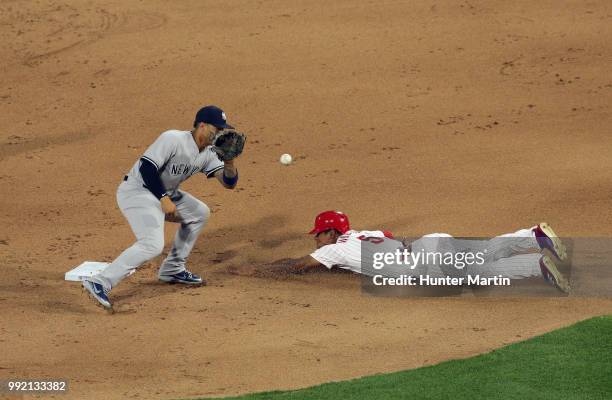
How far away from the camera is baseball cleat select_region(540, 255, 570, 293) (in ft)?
38.3

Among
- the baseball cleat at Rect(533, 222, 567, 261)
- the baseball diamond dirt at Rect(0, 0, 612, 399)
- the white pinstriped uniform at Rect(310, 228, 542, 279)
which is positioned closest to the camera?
the baseball diamond dirt at Rect(0, 0, 612, 399)

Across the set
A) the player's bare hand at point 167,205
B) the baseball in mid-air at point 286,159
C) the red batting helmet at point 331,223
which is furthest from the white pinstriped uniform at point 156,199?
the baseball in mid-air at point 286,159

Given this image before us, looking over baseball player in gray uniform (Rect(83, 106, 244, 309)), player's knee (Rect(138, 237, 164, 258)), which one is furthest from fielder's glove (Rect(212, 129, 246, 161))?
player's knee (Rect(138, 237, 164, 258))

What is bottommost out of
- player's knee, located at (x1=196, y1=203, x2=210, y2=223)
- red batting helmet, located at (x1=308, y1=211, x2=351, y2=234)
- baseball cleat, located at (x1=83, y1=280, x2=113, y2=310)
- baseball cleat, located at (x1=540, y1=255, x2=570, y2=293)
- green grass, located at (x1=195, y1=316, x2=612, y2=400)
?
green grass, located at (x1=195, y1=316, x2=612, y2=400)

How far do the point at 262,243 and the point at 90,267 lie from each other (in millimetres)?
1955

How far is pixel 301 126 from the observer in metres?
17.1

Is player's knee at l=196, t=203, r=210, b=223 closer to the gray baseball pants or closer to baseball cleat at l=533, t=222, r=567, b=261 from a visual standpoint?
the gray baseball pants

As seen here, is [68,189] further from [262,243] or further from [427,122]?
[427,122]

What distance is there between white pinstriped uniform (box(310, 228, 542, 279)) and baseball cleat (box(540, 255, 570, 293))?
330mm

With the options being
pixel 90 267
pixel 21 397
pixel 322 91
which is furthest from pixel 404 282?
pixel 322 91

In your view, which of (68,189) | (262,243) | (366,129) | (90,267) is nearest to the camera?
(90,267)

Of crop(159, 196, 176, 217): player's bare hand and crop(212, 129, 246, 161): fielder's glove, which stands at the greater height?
crop(212, 129, 246, 161): fielder's glove

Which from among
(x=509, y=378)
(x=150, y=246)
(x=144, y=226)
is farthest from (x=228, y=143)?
(x=509, y=378)

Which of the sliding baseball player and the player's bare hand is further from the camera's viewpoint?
the sliding baseball player
